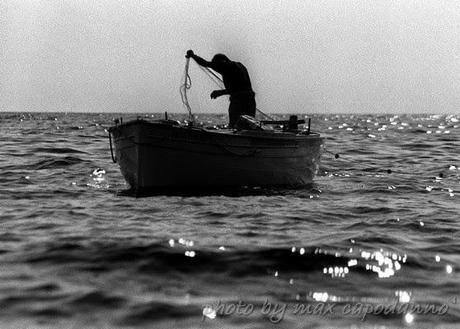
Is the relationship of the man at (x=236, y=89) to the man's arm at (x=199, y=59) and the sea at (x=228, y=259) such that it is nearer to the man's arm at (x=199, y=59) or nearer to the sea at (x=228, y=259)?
the man's arm at (x=199, y=59)

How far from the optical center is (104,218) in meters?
11.7

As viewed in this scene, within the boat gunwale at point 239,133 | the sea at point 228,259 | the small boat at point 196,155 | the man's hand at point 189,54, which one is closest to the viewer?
the sea at point 228,259

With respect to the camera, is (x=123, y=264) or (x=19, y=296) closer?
(x=19, y=296)

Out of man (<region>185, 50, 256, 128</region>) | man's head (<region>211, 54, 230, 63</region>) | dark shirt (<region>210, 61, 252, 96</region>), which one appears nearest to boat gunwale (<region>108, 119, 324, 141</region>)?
man (<region>185, 50, 256, 128</region>)

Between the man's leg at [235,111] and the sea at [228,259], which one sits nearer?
the sea at [228,259]

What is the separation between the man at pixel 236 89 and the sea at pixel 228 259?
3.24m

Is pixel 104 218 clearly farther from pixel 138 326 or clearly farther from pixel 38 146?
pixel 38 146

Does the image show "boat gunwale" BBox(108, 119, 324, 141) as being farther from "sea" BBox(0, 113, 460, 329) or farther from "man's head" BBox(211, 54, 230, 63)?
"man's head" BBox(211, 54, 230, 63)

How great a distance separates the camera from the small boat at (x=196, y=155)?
580 inches

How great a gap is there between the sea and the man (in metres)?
3.24

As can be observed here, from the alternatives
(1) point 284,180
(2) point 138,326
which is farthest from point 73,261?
(1) point 284,180

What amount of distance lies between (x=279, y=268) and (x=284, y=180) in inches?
358

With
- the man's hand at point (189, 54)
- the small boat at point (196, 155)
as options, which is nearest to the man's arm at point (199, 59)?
the man's hand at point (189, 54)

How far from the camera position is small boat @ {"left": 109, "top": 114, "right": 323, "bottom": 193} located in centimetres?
1473
